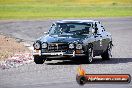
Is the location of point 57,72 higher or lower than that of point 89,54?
lower

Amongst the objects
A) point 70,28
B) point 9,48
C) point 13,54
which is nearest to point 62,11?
point 9,48

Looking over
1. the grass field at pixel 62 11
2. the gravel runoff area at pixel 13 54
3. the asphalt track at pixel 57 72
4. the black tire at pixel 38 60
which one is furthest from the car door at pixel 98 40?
the grass field at pixel 62 11

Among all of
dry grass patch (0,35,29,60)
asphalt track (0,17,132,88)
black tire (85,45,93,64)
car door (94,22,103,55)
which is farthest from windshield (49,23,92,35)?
dry grass patch (0,35,29,60)

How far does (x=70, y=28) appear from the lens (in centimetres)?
2294

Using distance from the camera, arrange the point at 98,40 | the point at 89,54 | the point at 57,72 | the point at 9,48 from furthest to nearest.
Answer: the point at 9,48 → the point at 98,40 → the point at 89,54 → the point at 57,72

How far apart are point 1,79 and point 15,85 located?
1437 mm

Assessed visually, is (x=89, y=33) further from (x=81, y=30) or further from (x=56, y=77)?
(x=56, y=77)

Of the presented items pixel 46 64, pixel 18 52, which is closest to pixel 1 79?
pixel 46 64

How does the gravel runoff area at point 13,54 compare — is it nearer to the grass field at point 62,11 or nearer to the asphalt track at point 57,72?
the asphalt track at point 57,72

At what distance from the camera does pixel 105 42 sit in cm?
2405

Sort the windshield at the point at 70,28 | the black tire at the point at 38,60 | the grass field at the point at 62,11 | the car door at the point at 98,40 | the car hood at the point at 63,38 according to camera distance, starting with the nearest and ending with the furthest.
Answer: the car hood at the point at 63,38
the black tire at the point at 38,60
the windshield at the point at 70,28
the car door at the point at 98,40
the grass field at the point at 62,11

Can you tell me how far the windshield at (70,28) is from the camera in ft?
74.6

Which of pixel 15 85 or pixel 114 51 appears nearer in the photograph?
pixel 15 85

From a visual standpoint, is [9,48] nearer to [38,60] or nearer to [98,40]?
[98,40]
